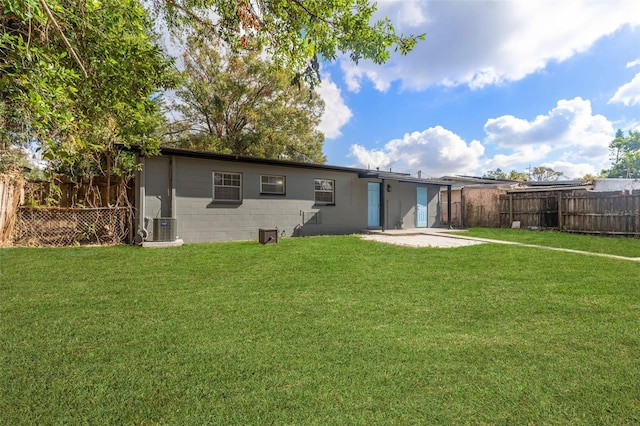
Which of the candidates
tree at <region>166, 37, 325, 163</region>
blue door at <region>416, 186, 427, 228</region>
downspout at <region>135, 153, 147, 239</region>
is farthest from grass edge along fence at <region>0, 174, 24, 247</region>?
blue door at <region>416, 186, 427, 228</region>

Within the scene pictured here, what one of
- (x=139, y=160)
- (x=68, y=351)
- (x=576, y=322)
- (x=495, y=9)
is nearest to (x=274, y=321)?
(x=68, y=351)

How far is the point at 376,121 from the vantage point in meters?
14.7

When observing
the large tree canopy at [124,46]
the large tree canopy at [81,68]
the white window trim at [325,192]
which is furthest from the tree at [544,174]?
the large tree canopy at [81,68]

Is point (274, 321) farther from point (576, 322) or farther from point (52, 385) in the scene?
point (576, 322)

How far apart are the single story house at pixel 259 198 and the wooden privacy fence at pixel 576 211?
13.3 ft

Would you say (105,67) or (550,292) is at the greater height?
(105,67)

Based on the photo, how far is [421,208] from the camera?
14.9 metres

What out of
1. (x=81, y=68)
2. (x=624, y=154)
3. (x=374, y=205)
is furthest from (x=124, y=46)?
(x=624, y=154)

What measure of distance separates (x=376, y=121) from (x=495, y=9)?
7841 mm

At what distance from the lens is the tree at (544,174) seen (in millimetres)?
45656

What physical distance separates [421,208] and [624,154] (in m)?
34.8

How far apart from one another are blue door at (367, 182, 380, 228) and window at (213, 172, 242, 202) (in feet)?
19.3

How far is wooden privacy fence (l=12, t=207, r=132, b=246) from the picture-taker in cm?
754

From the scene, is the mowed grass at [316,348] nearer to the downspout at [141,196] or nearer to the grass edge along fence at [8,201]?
the grass edge along fence at [8,201]
